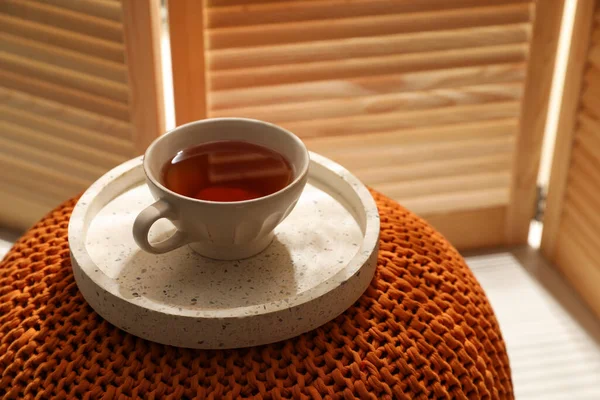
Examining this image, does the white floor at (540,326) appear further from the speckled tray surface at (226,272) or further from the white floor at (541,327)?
the speckled tray surface at (226,272)

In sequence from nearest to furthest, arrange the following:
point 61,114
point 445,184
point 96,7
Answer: point 96,7, point 61,114, point 445,184

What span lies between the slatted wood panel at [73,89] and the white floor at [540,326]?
189 mm

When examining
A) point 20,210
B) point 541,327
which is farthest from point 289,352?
point 20,210

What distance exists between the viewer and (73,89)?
1152 mm

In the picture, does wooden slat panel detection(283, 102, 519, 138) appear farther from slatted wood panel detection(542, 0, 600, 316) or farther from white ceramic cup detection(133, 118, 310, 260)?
white ceramic cup detection(133, 118, 310, 260)

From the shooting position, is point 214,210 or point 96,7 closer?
point 214,210

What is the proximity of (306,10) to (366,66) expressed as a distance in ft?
0.42

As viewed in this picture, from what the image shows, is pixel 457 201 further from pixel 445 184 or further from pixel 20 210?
pixel 20 210

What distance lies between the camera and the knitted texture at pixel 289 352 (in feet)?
2.00

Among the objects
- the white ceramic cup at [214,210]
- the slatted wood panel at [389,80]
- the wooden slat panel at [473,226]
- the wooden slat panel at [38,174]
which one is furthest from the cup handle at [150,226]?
the wooden slat panel at [473,226]

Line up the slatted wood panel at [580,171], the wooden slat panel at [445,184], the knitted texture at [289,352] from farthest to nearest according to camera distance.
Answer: the wooden slat panel at [445,184] → the slatted wood panel at [580,171] → the knitted texture at [289,352]

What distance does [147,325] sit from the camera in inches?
24.5

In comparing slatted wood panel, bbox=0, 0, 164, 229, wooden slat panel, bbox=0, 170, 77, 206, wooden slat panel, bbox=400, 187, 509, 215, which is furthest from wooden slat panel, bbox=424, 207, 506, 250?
wooden slat panel, bbox=0, 170, 77, 206

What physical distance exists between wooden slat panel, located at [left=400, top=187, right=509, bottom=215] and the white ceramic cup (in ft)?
1.97
